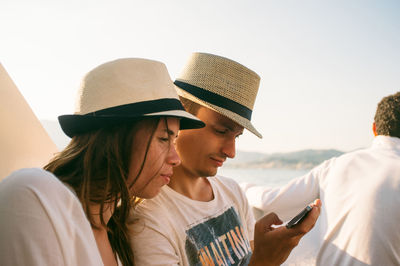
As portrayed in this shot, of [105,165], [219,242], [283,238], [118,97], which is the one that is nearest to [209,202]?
[219,242]

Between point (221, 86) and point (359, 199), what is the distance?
4.47 ft

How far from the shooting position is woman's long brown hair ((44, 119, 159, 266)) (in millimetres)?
1350

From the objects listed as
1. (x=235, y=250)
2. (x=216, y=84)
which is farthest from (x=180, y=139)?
(x=235, y=250)

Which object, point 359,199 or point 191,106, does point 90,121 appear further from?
point 359,199

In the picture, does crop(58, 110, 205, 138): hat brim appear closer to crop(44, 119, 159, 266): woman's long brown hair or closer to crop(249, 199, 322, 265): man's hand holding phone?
crop(44, 119, 159, 266): woman's long brown hair

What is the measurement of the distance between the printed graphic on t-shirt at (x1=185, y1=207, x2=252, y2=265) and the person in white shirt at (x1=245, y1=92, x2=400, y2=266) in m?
0.89

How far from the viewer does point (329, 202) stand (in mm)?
2729

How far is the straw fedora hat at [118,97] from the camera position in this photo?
4.44 feet

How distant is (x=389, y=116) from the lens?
299cm

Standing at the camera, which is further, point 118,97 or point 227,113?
point 227,113

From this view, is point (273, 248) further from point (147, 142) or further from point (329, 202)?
point (329, 202)

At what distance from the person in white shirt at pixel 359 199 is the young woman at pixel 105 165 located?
64.6 inches

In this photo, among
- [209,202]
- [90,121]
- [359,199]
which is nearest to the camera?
[90,121]

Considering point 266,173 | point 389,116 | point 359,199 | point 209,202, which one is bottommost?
point 266,173
